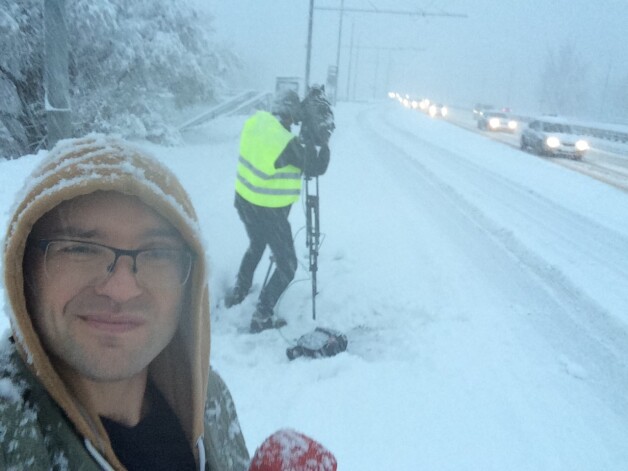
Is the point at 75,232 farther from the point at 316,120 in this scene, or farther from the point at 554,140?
the point at 554,140

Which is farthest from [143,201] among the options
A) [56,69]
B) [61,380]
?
[56,69]

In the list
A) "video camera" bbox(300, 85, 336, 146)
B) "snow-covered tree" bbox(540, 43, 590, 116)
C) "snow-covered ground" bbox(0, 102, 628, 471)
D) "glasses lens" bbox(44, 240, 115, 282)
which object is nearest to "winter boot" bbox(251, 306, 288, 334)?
"snow-covered ground" bbox(0, 102, 628, 471)

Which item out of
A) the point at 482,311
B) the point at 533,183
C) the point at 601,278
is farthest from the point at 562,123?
the point at 482,311

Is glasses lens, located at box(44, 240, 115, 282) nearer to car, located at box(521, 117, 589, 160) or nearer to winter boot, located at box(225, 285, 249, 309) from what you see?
winter boot, located at box(225, 285, 249, 309)

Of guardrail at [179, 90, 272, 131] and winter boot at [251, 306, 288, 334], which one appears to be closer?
winter boot at [251, 306, 288, 334]

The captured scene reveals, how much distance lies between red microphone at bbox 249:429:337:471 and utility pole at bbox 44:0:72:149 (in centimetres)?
485

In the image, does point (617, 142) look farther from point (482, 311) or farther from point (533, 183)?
point (482, 311)

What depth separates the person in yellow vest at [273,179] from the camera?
174 inches

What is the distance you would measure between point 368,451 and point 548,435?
1.20 metres

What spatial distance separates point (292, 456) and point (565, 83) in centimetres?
9230

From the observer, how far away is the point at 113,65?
1473 cm

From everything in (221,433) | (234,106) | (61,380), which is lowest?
(234,106)

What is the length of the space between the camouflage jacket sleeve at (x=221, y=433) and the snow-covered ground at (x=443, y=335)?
168cm

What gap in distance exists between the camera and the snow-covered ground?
10.5 ft
